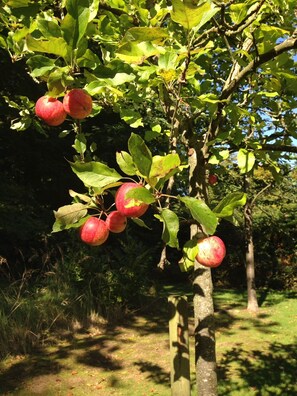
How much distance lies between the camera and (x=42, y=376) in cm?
519

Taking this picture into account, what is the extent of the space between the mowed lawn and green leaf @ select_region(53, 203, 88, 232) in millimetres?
4083

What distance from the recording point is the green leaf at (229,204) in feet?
3.68

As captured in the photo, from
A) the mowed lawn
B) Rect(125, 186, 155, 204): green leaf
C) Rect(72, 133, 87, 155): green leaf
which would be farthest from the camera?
the mowed lawn

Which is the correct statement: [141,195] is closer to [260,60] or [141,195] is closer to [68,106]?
[68,106]

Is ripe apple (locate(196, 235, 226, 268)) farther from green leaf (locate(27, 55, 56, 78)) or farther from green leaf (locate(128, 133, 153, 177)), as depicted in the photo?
green leaf (locate(27, 55, 56, 78))

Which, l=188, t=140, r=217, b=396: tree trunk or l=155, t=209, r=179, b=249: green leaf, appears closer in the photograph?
l=155, t=209, r=179, b=249: green leaf

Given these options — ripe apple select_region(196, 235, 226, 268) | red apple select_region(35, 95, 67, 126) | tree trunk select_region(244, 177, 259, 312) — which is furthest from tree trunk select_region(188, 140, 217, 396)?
tree trunk select_region(244, 177, 259, 312)

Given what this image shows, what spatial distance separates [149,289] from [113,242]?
12.4 feet

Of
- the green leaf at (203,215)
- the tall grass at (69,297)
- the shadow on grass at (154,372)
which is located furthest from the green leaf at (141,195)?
the tall grass at (69,297)

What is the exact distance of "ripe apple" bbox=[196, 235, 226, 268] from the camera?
1295 millimetres

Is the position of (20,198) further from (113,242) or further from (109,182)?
(109,182)

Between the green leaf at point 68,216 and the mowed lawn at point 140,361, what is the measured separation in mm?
4083

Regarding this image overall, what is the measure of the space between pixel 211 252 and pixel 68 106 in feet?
2.16

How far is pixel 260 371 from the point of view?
17.3 feet
